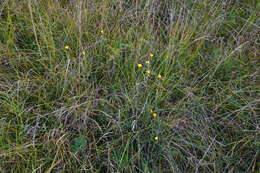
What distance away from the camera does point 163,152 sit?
143 cm

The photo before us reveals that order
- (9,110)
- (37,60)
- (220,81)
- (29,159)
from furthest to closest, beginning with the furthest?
(220,81) → (37,60) → (9,110) → (29,159)

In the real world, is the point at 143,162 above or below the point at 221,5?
below

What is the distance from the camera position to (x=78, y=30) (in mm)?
1807

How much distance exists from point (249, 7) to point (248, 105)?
3.25ft

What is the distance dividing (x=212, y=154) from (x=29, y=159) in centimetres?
88

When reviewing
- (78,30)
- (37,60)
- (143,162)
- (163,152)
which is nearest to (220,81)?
(163,152)

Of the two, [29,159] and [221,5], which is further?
[221,5]

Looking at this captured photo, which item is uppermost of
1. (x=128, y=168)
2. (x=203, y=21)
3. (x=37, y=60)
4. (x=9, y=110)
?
(x=203, y=21)

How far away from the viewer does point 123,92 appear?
1604mm

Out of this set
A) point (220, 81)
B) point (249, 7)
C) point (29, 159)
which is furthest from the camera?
point (249, 7)

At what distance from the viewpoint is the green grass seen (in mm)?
1398

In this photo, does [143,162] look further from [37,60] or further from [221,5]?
[221,5]

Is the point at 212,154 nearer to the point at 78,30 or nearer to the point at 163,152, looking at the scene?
the point at 163,152

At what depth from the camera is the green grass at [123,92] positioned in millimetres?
1398
